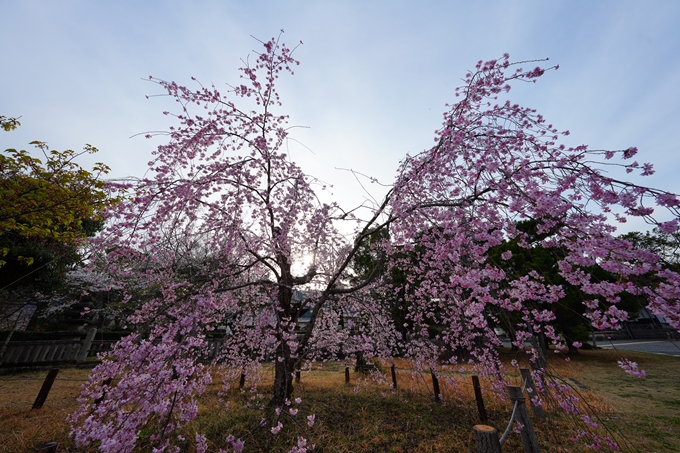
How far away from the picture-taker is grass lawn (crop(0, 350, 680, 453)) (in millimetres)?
Answer: 4742

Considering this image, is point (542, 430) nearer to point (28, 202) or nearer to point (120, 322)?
point (28, 202)

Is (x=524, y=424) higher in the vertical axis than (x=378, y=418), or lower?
higher

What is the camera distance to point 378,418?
234 inches

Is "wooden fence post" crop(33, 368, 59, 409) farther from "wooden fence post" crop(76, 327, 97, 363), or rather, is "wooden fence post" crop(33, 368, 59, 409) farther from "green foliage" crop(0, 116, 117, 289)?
"wooden fence post" crop(76, 327, 97, 363)

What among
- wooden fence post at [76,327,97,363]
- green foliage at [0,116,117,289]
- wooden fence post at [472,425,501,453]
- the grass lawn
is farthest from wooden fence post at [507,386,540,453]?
wooden fence post at [76,327,97,363]

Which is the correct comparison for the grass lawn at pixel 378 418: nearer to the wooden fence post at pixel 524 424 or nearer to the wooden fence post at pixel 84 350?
the wooden fence post at pixel 524 424

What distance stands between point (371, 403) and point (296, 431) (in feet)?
8.16

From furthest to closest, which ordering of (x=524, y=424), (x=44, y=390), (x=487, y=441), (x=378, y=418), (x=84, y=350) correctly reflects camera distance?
1. (x=84, y=350)
2. (x=378, y=418)
3. (x=44, y=390)
4. (x=524, y=424)
5. (x=487, y=441)

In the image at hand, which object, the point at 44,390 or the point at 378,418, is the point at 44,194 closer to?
the point at 44,390

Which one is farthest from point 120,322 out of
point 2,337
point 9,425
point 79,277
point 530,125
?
point 530,125

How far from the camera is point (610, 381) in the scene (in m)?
10.2

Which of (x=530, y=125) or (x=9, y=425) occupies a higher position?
(x=530, y=125)

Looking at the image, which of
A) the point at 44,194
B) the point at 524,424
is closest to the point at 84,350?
the point at 44,194

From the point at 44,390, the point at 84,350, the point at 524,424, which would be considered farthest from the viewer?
the point at 84,350
